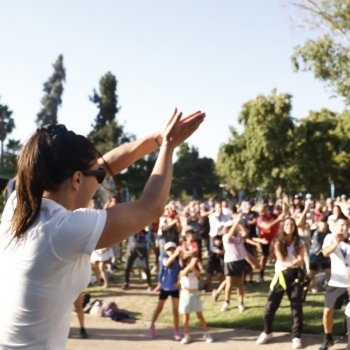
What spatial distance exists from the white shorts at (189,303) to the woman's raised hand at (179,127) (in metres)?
6.93

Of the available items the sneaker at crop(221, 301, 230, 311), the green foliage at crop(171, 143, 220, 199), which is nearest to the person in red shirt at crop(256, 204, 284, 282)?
the sneaker at crop(221, 301, 230, 311)

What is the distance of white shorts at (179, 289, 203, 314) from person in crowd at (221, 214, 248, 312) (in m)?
1.74

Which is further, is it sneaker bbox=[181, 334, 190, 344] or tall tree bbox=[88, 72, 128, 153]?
tall tree bbox=[88, 72, 128, 153]

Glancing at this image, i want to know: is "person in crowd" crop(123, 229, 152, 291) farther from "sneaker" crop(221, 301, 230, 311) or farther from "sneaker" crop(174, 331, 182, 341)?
"sneaker" crop(174, 331, 182, 341)

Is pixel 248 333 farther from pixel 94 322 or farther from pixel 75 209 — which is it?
pixel 75 209

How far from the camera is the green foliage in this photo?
250 ft

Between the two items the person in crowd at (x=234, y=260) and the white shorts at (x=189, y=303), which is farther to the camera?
the person in crowd at (x=234, y=260)

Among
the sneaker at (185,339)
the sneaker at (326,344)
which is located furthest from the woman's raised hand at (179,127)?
the sneaker at (185,339)

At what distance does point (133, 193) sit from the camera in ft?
163

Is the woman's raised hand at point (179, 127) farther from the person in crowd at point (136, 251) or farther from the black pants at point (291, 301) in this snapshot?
the person in crowd at point (136, 251)

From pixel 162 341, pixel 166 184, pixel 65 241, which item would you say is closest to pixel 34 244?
pixel 65 241

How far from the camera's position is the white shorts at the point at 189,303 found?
8.42 m

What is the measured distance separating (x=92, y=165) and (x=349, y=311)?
5240mm

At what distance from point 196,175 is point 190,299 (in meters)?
68.4
